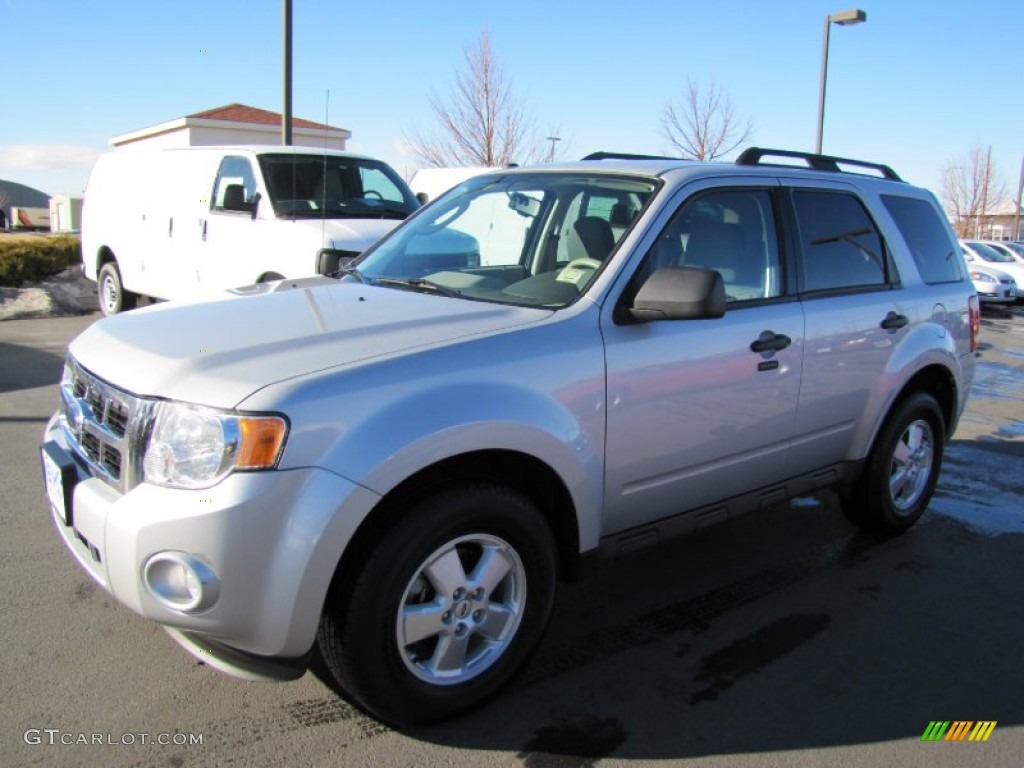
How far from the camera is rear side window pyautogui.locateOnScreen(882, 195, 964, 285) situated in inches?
193

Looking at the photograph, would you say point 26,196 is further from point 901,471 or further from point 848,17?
point 901,471

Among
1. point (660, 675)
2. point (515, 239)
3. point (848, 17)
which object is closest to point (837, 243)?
point (515, 239)

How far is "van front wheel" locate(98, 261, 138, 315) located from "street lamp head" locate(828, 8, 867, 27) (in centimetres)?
1378

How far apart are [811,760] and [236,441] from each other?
207 centimetres

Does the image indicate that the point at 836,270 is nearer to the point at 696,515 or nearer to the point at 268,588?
the point at 696,515

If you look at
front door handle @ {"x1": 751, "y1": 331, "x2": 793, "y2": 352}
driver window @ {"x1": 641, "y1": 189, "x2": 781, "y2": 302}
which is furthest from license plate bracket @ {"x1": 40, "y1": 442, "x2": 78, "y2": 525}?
front door handle @ {"x1": 751, "y1": 331, "x2": 793, "y2": 352}

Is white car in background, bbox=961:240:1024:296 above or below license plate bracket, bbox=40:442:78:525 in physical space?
above

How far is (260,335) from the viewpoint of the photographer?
2.94m

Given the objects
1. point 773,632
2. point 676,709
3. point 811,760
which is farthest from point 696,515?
point 811,760

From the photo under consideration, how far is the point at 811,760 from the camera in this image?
286 centimetres

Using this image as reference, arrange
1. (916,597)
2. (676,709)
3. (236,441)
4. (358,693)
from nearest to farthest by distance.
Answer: (236,441), (358,693), (676,709), (916,597)

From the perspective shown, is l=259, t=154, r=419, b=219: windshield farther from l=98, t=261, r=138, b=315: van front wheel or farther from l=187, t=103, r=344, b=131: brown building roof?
l=187, t=103, r=344, b=131: brown building roof

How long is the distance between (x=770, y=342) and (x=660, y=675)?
145cm

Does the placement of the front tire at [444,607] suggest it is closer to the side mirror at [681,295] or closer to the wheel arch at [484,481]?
the wheel arch at [484,481]
